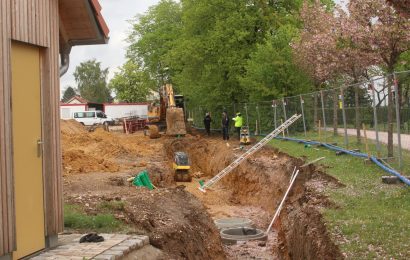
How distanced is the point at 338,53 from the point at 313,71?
4183 millimetres

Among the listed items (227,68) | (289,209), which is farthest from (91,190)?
(227,68)

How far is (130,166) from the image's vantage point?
20.8 m

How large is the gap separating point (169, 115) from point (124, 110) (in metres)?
35.7

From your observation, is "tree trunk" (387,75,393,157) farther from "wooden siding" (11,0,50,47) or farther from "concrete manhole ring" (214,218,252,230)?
"wooden siding" (11,0,50,47)

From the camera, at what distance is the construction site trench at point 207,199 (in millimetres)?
10000

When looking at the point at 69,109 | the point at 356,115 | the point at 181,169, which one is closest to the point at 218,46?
the point at 181,169

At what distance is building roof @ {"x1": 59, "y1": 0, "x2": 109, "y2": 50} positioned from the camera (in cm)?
808

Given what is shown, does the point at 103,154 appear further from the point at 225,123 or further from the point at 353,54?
the point at 353,54

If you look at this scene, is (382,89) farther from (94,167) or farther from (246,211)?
(94,167)

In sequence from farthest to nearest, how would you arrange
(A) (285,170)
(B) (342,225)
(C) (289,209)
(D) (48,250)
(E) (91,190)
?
(A) (285,170)
(C) (289,209)
(E) (91,190)
(B) (342,225)
(D) (48,250)

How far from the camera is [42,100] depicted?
7.27 m

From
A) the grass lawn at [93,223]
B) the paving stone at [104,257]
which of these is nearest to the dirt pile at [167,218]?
the grass lawn at [93,223]

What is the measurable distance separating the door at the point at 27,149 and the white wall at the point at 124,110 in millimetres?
58947

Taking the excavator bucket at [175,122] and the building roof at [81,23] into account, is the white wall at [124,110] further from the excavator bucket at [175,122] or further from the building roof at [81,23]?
the building roof at [81,23]
